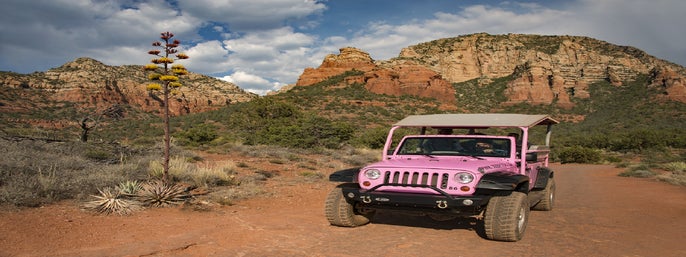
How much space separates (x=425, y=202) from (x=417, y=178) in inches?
15.2

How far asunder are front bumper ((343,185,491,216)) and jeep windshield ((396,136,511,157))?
1.37 meters

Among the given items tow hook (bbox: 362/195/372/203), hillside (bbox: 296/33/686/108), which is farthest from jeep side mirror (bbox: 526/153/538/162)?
hillside (bbox: 296/33/686/108)

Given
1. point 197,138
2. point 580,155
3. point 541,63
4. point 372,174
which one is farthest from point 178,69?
point 541,63

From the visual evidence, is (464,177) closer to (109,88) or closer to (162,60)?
(162,60)

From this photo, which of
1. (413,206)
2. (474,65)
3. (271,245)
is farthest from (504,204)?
(474,65)

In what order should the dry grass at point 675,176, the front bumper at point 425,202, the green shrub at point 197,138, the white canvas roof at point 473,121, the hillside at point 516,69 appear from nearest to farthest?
the front bumper at point 425,202
the white canvas roof at point 473,121
the dry grass at point 675,176
the green shrub at point 197,138
the hillside at point 516,69

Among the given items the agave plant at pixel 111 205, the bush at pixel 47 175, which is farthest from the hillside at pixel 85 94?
the agave plant at pixel 111 205

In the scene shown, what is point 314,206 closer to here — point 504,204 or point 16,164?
point 504,204

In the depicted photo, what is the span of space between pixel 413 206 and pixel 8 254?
4616mm

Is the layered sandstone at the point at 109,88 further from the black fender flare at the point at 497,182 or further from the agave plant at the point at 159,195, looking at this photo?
the black fender flare at the point at 497,182

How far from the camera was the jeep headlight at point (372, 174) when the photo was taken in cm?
578

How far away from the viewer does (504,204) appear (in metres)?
5.38

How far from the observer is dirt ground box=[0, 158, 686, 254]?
506 cm

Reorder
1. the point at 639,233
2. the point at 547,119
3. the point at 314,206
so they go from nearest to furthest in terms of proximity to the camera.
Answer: the point at 639,233 < the point at 547,119 < the point at 314,206
